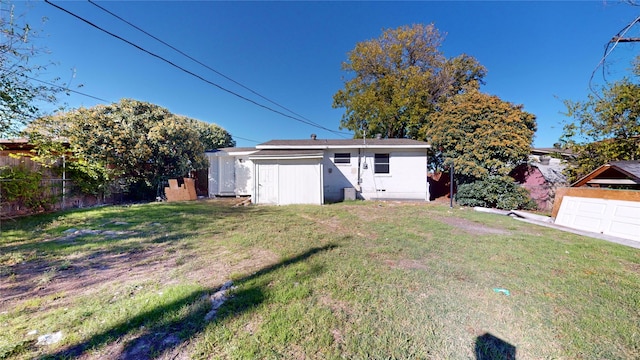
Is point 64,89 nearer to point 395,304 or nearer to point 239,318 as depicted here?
point 239,318

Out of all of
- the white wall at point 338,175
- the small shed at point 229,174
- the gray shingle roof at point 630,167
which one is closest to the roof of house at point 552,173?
the gray shingle roof at point 630,167

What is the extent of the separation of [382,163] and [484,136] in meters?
5.09

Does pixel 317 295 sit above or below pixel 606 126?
below

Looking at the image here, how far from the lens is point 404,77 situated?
55.5 feet

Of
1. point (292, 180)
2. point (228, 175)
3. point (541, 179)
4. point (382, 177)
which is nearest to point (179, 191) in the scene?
point (228, 175)

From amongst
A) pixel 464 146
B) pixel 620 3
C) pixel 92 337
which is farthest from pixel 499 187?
pixel 92 337

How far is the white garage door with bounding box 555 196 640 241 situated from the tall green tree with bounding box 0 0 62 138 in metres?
15.8

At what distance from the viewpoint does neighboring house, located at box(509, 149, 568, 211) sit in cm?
1012

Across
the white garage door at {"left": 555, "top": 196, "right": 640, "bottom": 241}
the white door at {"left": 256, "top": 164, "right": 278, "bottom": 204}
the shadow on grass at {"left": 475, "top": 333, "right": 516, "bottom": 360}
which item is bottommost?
the shadow on grass at {"left": 475, "top": 333, "right": 516, "bottom": 360}

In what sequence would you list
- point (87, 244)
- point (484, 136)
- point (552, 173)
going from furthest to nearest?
1. point (484, 136)
2. point (552, 173)
3. point (87, 244)

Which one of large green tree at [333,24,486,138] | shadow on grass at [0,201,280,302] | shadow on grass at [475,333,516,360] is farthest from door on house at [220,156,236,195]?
shadow on grass at [475,333,516,360]

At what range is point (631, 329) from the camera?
7.41 feet

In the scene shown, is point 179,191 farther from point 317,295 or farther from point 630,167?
point 630,167

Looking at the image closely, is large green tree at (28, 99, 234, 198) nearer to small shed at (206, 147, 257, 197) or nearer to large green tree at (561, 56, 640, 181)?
small shed at (206, 147, 257, 197)
